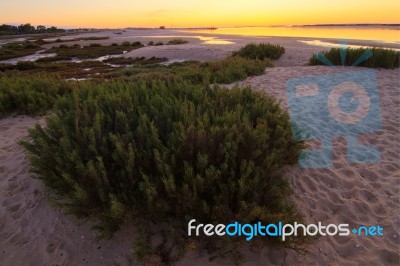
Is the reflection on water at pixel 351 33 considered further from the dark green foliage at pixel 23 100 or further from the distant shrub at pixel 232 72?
the dark green foliage at pixel 23 100

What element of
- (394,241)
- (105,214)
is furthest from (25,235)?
(394,241)

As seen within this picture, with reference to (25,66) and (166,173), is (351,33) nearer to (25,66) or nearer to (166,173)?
(25,66)

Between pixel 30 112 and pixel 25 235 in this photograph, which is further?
pixel 30 112

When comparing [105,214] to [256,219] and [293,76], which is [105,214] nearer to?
[256,219]
